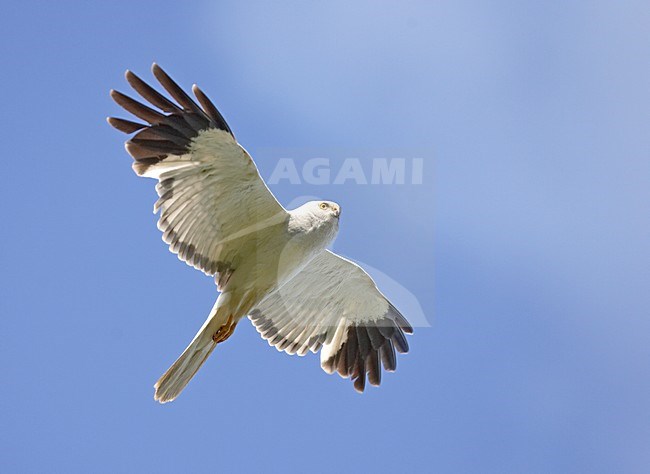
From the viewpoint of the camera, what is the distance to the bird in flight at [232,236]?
10.3m

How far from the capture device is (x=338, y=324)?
515 inches

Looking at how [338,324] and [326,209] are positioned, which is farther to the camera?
[338,324]

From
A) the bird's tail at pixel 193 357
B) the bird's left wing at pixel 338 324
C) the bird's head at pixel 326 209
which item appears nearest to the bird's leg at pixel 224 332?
the bird's tail at pixel 193 357

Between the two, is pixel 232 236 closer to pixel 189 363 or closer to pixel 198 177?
pixel 198 177

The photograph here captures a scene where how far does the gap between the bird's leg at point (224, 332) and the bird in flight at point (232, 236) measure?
12 mm

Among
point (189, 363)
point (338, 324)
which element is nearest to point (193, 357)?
point (189, 363)

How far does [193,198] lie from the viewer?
11.0 metres

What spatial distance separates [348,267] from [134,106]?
380 cm

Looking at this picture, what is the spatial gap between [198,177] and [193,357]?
2.18 metres

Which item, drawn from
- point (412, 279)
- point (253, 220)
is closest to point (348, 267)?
point (412, 279)

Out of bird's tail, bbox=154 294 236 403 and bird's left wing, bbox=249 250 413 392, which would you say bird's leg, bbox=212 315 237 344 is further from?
bird's left wing, bbox=249 250 413 392

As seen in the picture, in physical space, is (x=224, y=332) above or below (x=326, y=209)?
below

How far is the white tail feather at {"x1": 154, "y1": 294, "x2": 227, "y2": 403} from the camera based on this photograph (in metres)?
10.7

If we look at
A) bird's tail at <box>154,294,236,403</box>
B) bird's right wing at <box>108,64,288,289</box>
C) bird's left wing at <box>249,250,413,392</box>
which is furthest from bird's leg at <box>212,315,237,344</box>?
bird's left wing at <box>249,250,413,392</box>
